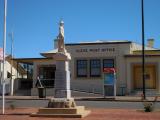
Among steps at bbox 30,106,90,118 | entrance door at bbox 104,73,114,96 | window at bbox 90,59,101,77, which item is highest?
window at bbox 90,59,101,77

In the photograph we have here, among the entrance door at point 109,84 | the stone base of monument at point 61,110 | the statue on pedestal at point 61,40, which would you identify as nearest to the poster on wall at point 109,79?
the entrance door at point 109,84

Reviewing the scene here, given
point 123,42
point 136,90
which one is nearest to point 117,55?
point 123,42

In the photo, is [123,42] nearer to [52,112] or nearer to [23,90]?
[23,90]

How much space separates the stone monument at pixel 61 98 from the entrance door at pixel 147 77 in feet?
82.6

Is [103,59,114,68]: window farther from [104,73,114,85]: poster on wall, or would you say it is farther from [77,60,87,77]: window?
[104,73,114,85]: poster on wall

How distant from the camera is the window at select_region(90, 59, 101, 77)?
45875mm

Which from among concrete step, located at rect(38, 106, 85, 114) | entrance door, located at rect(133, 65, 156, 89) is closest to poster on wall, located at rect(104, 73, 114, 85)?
entrance door, located at rect(133, 65, 156, 89)

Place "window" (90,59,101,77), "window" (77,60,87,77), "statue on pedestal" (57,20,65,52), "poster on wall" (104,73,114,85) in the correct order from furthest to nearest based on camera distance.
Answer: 1. "window" (77,60,87,77)
2. "window" (90,59,101,77)
3. "poster on wall" (104,73,114,85)
4. "statue on pedestal" (57,20,65,52)

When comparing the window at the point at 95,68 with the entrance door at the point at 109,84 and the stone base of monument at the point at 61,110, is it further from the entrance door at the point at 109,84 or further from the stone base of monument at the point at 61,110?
the stone base of monument at the point at 61,110

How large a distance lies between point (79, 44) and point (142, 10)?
10862mm

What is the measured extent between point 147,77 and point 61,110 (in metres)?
26.9

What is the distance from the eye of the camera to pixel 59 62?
21.3 m

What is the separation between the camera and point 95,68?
151ft

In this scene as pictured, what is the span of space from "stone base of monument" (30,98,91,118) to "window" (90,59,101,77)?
83.7 ft
